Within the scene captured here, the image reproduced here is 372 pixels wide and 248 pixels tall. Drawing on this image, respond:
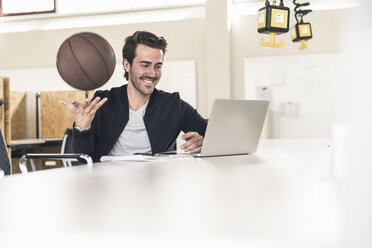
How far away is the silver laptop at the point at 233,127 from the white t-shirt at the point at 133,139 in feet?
1.99

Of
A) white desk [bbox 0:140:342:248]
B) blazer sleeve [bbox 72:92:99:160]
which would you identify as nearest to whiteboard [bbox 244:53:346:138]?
blazer sleeve [bbox 72:92:99:160]

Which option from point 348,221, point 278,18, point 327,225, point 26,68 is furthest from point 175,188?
point 26,68

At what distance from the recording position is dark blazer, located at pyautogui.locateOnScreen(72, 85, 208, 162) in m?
1.73

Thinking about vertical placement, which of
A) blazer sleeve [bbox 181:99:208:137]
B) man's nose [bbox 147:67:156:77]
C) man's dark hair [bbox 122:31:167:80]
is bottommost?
blazer sleeve [bbox 181:99:208:137]

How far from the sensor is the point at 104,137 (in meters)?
1.80

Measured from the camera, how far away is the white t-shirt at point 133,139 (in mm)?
1832

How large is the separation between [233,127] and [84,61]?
3.92 feet

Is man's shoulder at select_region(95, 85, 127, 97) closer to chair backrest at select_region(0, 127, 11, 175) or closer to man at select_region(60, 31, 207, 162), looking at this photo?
man at select_region(60, 31, 207, 162)

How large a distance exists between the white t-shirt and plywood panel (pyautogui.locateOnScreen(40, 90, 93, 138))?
328 cm

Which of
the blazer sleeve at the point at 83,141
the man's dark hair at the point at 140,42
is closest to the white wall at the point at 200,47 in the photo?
the man's dark hair at the point at 140,42

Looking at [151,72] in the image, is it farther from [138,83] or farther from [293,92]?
[293,92]

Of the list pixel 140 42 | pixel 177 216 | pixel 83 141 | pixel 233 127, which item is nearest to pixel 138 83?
pixel 140 42

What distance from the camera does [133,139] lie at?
185cm

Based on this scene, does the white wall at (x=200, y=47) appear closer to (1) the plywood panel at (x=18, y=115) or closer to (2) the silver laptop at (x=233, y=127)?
(1) the plywood panel at (x=18, y=115)
